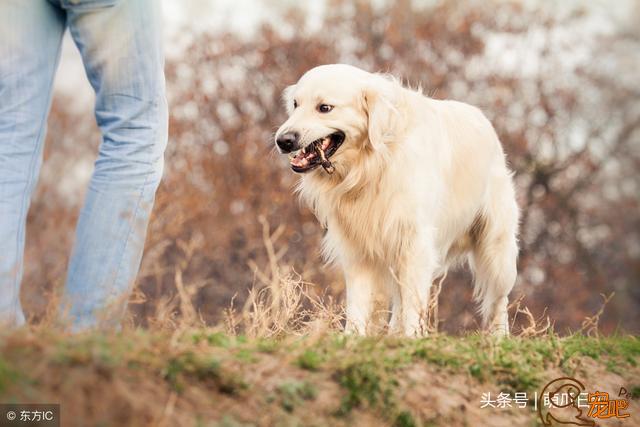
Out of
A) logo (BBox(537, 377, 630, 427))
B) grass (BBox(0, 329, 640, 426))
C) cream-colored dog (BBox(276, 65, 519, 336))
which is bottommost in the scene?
logo (BBox(537, 377, 630, 427))

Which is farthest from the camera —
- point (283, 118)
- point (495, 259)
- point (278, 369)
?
point (283, 118)

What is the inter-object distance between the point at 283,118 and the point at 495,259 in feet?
21.9

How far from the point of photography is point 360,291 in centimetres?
454

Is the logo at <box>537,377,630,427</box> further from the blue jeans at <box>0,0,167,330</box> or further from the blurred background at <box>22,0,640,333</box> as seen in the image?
the blurred background at <box>22,0,640,333</box>

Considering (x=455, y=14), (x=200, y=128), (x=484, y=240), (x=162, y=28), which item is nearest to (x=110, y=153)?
(x=162, y=28)

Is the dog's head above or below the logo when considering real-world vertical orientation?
above

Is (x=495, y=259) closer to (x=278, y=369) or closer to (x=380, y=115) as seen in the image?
(x=380, y=115)

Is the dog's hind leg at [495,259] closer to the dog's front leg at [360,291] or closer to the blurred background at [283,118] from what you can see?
the dog's front leg at [360,291]

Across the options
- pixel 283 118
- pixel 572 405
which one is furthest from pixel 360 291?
pixel 283 118

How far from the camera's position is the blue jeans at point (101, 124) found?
2.81 meters

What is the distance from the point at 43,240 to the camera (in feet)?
37.0

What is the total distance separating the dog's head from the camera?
14.5 ft

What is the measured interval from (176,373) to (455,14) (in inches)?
423

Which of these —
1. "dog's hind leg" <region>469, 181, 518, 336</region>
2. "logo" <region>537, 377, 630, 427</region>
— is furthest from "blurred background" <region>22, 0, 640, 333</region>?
"logo" <region>537, 377, 630, 427</region>
